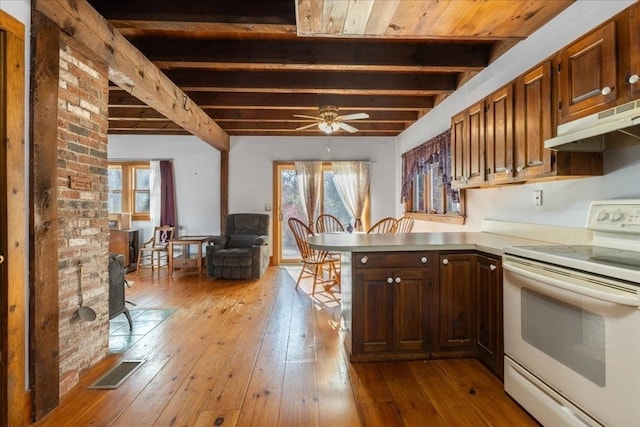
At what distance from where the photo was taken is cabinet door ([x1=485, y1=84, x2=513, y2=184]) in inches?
90.4

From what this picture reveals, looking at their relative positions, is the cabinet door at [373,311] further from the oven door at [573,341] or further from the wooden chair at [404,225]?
the wooden chair at [404,225]

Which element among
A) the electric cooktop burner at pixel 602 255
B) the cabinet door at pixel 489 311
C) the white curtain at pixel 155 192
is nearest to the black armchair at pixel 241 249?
the white curtain at pixel 155 192

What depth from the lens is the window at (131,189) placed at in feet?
20.0

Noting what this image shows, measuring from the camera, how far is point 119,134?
19.7 ft

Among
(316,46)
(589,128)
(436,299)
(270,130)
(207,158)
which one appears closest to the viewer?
(589,128)

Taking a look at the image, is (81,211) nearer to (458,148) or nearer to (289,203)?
(458,148)

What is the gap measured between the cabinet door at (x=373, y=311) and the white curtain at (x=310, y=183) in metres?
3.78

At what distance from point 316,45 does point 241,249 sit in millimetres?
3192

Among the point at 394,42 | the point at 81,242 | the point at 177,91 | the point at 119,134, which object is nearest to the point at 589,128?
the point at 394,42

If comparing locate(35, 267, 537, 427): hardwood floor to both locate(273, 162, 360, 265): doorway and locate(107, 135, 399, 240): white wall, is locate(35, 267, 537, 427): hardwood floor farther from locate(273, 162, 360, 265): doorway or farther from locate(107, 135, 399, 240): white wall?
locate(107, 135, 399, 240): white wall

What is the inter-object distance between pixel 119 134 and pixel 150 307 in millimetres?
3953

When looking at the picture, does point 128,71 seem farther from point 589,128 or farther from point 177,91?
point 589,128

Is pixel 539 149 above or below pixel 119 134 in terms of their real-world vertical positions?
below

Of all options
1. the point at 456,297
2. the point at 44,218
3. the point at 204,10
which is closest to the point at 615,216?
the point at 456,297
